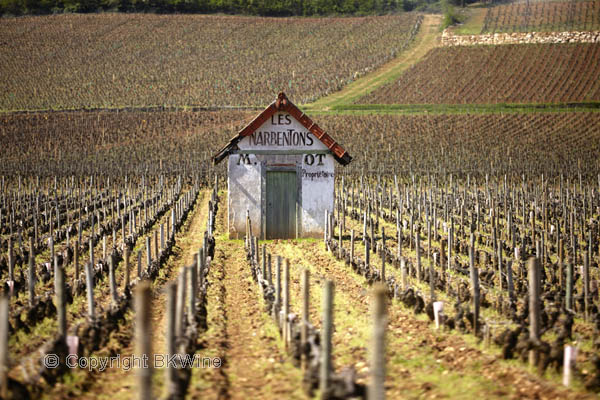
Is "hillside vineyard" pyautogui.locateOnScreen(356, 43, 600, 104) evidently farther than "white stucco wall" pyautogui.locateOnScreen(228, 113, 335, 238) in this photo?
Yes

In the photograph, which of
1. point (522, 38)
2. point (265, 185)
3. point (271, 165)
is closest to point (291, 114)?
point (271, 165)

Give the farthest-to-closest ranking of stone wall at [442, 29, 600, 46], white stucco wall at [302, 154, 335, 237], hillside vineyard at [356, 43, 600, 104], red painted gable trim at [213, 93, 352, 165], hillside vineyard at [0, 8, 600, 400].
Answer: stone wall at [442, 29, 600, 46]
hillside vineyard at [356, 43, 600, 104]
white stucco wall at [302, 154, 335, 237]
red painted gable trim at [213, 93, 352, 165]
hillside vineyard at [0, 8, 600, 400]

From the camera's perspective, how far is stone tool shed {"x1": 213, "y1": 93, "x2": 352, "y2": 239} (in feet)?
68.3

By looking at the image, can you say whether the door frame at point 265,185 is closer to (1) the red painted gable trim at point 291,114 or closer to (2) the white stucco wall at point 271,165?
(2) the white stucco wall at point 271,165

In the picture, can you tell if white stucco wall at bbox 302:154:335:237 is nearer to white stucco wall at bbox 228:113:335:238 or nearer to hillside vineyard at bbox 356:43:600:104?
white stucco wall at bbox 228:113:335:238

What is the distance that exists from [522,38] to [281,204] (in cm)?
6273

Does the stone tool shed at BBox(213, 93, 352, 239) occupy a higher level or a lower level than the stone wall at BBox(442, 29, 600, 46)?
lower

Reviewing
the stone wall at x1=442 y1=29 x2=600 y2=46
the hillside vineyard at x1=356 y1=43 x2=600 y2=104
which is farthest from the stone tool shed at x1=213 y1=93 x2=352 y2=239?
the stone wall at x1=442 y1=29 x2=600 y2=46

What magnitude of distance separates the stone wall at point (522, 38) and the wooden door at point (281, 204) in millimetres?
60205

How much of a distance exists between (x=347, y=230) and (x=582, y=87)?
4563 cm

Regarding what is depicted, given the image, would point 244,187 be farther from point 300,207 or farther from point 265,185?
point 300,207

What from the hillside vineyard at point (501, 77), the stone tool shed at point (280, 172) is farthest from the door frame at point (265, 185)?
the hillside vineyard at point (501, 77)

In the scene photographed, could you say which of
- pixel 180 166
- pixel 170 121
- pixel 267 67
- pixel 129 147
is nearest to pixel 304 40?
pixel 267 67

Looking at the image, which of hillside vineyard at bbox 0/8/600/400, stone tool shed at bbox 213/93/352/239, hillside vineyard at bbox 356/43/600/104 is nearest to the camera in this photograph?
hillside vineyard at bbox 0/8/600/400
